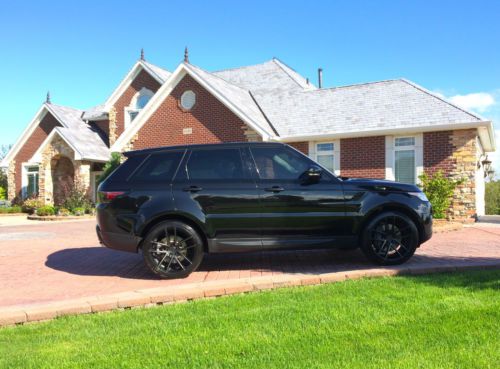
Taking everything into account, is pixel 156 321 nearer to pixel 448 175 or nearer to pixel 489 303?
pixel 489 303

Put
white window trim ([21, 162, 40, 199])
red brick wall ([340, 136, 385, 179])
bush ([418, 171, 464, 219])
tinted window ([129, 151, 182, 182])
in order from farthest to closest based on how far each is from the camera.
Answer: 1. white window trim ([21, 162, 40, 199])
2. red brick wall ([340, 136, 385, 179])
3. bush ([418, 171, 464, 219])
4. tinted window ([129, 151, 182, 182])

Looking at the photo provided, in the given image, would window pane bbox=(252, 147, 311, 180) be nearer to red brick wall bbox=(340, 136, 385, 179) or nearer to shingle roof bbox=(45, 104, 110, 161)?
red brick wall bbox=(340, 136, 385, 179)

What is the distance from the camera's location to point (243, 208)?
5801mm

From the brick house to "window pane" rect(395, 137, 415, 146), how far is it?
3 centimetres

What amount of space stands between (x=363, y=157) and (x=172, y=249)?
10718mm

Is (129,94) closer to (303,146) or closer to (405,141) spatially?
(303,146)

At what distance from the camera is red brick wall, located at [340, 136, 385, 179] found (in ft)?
48.4

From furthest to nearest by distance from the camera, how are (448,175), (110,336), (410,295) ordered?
(448,175) < (410,295) < (110,336)

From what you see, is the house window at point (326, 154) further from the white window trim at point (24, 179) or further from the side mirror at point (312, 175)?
the white window trim at point (24, 179)

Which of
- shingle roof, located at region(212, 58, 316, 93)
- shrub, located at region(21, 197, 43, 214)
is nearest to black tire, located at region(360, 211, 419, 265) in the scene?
shingle roof, located at region(212, 58, 316, 93)

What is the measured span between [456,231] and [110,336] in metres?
9.28

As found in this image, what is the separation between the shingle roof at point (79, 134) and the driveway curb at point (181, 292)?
18.9 m

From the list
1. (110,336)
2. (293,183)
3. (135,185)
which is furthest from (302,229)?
(110,336)

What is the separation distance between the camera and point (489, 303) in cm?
407
